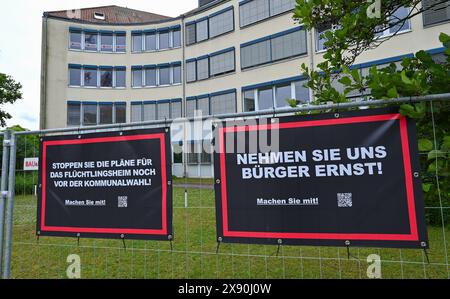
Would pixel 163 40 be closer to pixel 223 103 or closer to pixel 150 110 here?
pixel 150 110

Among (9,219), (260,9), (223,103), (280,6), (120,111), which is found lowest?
(9,219)

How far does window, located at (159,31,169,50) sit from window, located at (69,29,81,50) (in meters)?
7.48

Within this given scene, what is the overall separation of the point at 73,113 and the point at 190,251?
28652 mm

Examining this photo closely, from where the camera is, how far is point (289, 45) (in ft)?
74.2

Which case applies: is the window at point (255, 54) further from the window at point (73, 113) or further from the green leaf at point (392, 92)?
the green leaf at point (392, 92)

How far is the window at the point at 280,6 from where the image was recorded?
22.6 m

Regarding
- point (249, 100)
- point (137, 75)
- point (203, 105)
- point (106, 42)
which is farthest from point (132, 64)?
point (249, 100)

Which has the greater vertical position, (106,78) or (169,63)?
(169,63)

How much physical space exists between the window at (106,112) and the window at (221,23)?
1126 cm

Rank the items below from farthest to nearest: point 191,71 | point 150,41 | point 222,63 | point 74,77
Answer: point 150,41 < point 74,77 < point 191,71 < point 222,63

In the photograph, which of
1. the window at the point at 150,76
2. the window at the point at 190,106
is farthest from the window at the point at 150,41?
the window at the point at 190,106

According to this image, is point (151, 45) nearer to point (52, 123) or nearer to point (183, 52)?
point (183, 52)

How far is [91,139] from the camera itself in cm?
379

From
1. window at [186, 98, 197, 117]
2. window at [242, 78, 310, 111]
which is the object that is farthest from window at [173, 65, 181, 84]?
window at [242, 78, 310, 111]
